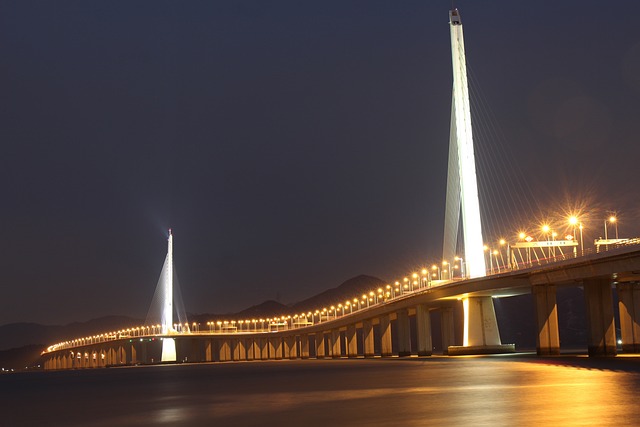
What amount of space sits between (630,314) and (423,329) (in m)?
31.1

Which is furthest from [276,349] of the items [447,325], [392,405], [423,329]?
[392,405]

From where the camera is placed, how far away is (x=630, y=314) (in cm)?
8331

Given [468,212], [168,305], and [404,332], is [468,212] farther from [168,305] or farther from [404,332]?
[168,305]

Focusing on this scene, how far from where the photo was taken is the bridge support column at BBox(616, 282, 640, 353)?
80.8 m

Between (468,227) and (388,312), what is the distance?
43.5 m

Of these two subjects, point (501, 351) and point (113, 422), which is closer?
point (113, 422)

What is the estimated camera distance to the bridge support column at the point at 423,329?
361ft

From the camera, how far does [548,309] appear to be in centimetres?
7450

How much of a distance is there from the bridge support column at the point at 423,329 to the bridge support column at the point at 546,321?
114 ft

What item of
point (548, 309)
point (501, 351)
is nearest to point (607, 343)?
point (548, 309)

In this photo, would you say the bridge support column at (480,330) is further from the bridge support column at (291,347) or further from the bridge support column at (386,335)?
the bridge support column at (291,347)

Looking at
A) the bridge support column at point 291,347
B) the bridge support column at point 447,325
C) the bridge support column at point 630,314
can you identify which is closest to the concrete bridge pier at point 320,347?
the bridge support column at point 291,347

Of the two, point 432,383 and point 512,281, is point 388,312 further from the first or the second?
point 432,383

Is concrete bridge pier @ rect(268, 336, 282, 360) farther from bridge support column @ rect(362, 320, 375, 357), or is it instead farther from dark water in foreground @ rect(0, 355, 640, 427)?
dark water in foreground @ rect(0, 355, 640, 427)
